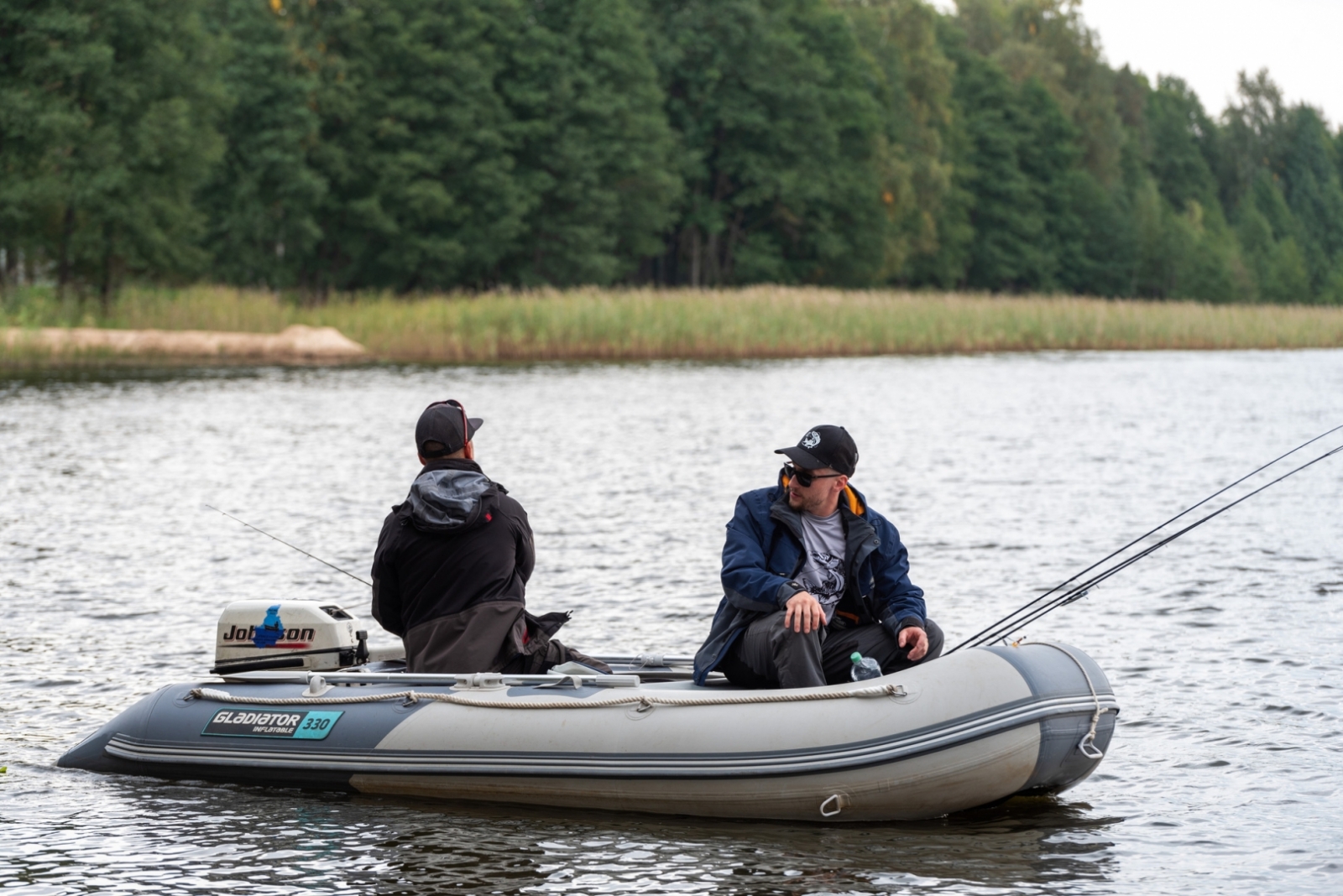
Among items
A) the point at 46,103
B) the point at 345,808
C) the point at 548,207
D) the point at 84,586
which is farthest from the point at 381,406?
the point at 548,207

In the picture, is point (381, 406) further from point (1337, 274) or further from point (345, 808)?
point (1337, 274)

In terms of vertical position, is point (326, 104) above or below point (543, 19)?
below

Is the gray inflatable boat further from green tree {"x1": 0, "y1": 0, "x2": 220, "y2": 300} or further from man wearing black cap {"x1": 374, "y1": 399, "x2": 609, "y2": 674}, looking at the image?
green tree {"x1": 0, "y1": 0, "x2": 220, "y2": 300}

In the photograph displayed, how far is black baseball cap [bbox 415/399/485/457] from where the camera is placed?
6.21 m

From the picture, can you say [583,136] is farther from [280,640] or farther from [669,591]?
[280,640]

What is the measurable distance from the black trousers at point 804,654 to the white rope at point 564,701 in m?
0.18

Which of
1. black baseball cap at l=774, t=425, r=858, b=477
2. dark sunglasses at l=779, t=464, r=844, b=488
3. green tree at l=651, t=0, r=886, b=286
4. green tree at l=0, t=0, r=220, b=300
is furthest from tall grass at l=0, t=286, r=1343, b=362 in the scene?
black baseball cap at l=774, t=425, r=858, b=477

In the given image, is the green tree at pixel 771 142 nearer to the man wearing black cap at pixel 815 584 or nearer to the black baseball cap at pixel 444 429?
the black baseball cap at pixel 444 429

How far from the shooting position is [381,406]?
993 inches

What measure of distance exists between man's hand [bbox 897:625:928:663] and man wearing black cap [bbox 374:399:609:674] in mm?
1302

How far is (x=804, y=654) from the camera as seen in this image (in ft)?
19.5

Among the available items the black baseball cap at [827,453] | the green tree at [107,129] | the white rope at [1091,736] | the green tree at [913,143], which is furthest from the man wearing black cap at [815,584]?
the green tree at [913,143]

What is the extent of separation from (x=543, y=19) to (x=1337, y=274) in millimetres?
27862

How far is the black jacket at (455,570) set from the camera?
6.23 meters
